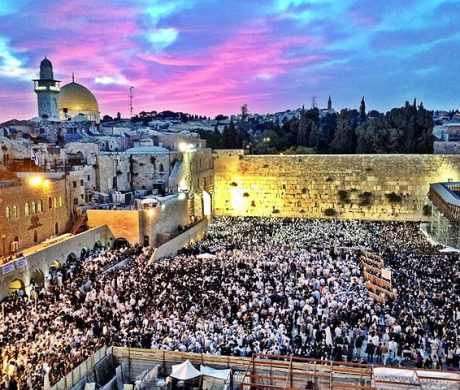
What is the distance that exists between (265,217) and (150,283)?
19.2 metres

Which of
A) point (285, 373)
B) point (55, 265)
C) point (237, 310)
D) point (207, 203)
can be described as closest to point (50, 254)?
point (55, 265)

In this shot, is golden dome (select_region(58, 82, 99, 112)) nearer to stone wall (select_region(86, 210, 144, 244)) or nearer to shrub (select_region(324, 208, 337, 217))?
shrub (select_region(324, 208, 337, 217))

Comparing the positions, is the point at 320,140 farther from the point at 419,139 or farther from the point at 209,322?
the point at 209,322

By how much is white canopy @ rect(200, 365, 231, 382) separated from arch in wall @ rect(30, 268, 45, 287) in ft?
32.1

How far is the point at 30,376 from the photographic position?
10.6 metres

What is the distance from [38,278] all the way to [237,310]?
334 inches

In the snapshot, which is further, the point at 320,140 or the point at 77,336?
the point at 320,140

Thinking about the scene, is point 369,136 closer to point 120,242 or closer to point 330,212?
point 330,212

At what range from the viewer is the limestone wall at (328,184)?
109 ft

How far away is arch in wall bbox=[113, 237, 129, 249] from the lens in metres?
23.7

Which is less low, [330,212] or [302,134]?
[302,134]

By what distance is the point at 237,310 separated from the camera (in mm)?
14359

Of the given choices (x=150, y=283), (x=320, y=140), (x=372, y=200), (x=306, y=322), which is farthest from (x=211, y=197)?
(x=306, y=322)

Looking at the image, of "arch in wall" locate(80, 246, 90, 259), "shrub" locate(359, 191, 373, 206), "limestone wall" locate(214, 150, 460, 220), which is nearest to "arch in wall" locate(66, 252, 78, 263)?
"arch in wall" locate(80, 246, 90, 259)
